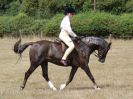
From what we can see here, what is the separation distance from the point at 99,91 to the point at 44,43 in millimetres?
2449

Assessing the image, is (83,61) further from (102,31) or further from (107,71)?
(102,31)

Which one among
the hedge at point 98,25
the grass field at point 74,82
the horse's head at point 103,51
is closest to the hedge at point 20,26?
the hedge at point 98,25

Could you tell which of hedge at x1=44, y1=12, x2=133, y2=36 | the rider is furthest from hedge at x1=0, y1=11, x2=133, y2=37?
the rider

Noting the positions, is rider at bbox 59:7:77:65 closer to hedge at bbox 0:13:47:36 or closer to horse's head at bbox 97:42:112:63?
horse's head at bbox 97:42:112:63

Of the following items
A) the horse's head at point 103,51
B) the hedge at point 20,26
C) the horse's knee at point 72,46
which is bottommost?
the hedge at point 20,26

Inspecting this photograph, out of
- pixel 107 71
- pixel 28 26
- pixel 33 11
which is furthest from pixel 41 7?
pixel 107 71

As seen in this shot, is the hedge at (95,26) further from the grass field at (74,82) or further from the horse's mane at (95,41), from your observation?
the horse's mane at (95,41)

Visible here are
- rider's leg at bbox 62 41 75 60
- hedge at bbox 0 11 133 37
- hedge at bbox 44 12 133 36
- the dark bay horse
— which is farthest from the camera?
hedge at bbox 44 12 133 36

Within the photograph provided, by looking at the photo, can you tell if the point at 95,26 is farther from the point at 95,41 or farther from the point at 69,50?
the point at 69,50

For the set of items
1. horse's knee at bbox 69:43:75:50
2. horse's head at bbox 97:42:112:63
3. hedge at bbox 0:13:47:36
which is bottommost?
hedge at bbox 0:13:47:36

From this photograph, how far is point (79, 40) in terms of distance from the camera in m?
15.4

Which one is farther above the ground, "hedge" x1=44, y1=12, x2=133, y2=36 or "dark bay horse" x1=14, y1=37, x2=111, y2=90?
"dark bay horse" x1=14, y1=37, x2=111, y2=90

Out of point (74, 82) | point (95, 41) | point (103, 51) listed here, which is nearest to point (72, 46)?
point (95, 41)

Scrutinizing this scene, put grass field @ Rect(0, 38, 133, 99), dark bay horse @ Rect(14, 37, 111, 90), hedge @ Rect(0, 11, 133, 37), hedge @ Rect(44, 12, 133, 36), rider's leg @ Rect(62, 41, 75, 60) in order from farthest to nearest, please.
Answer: hedge @ Rect(44, 12, 133, 36)
hedge @ Rect(0, 11, 133, 37)
dark bay horse @ Rect(14, 37, 111, 90)
rider's leg @ Rect(62, 41, 75, 60)
grass field @ Rect(0, 38, 133, 99)
